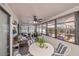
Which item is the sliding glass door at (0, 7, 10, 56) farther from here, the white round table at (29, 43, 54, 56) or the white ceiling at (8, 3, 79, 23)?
the white round table at (29, 43, 54, 56)

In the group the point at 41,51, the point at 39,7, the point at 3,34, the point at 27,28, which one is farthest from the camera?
the point at 27,28

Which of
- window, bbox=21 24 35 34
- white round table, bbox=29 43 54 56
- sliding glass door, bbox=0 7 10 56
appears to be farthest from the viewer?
window, bbox=21 24 35 34

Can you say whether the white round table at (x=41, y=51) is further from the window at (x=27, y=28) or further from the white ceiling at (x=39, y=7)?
the window at (x=27, y=28)

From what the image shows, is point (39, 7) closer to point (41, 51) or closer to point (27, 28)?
point (41, 51)

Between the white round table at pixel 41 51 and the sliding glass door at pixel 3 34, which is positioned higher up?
the sliding glass door at pixel 3 34

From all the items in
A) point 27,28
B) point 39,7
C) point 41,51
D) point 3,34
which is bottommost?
point 41,51

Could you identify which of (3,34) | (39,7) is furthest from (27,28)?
(3,34)

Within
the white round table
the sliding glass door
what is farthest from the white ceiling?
the white round table

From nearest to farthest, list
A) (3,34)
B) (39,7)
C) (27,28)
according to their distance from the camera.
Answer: (3,34) < (39,7) < (27,28)

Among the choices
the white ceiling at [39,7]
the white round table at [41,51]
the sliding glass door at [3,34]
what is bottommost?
the white round table at [41,51]

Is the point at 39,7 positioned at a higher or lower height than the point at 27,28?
higher

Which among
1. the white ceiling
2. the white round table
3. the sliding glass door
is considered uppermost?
the white ceiling

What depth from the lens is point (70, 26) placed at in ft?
14.8

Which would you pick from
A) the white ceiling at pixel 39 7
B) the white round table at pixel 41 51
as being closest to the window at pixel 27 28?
the white ceiling at pixel 39 7
